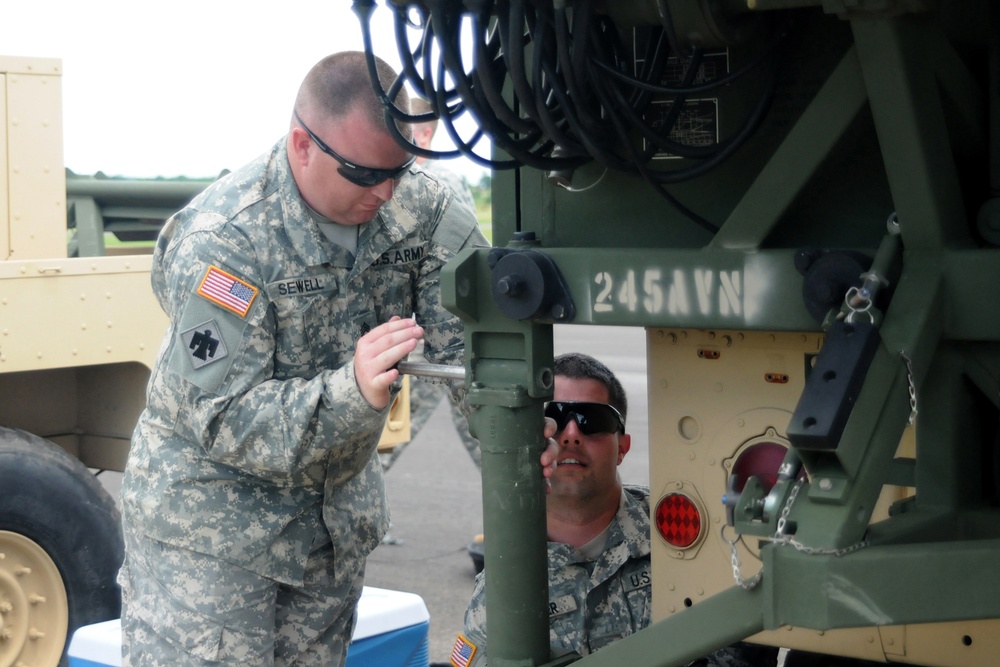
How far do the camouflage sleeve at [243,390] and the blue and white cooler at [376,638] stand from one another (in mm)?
935

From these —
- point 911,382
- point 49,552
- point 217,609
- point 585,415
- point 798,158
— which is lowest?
point 49,552

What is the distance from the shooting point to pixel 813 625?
164 cm

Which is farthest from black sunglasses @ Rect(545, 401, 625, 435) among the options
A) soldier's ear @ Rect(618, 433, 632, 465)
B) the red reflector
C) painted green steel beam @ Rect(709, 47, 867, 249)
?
painted green steel beam @ Rect(709, 47, 867, 249)

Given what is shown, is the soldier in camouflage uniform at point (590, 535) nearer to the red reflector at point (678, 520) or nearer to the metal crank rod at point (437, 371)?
the red reflector at point (678, 520)

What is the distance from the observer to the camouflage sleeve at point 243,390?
7.94 ft

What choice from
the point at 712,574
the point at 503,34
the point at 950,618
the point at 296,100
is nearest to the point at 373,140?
the point at 296,100

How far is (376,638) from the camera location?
134 inches

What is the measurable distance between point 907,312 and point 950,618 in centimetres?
39

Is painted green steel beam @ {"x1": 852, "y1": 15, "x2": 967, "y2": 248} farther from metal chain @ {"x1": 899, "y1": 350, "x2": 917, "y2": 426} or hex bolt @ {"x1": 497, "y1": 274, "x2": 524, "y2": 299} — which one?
hex bolt @ {"x1": 497, "y1": 274, "x2": 524, "y2": 299}

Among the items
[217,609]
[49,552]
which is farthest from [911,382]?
[49,552]

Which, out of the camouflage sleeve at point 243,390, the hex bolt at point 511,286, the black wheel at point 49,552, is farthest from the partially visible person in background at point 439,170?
the hex bolt at point 511,286

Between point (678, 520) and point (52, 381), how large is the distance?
3.05 m

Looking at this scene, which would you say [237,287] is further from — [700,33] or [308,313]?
[700,33]

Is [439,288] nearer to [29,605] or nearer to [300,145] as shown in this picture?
[300,145]
